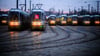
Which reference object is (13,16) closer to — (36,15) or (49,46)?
(36,15)

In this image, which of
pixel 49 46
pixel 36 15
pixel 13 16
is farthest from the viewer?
pixel 13 16

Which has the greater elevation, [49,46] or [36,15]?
[36,15]

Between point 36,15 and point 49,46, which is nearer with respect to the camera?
point 49,46

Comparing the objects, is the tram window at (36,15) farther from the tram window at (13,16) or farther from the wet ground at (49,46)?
the wet ground at (49,46)

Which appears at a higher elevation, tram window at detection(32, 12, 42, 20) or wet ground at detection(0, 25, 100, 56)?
tram window at detection(32, 12, 42, 20)

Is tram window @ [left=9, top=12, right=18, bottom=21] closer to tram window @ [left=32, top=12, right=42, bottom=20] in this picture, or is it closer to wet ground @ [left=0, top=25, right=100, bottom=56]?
tram window @ [left=32, top=12, right=42, bottom=20]

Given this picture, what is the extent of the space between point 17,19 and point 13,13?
42.6 inches

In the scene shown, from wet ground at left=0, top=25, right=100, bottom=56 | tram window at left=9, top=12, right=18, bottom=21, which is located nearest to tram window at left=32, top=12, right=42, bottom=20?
tram window at left=9, top=12, right=18, bottom=21

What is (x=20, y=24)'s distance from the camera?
2981 centimetres

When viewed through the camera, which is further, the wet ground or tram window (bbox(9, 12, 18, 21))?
tram window (bbox(9, 12, 18, 21))

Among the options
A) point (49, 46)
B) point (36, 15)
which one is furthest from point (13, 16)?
point (49, 46)

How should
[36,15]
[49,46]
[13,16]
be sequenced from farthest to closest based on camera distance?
1. [13,16]
2. [36,15]
3. [49,46]

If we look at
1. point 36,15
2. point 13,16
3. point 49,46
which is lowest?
point 49,46

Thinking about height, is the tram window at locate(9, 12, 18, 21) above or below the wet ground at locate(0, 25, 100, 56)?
above
